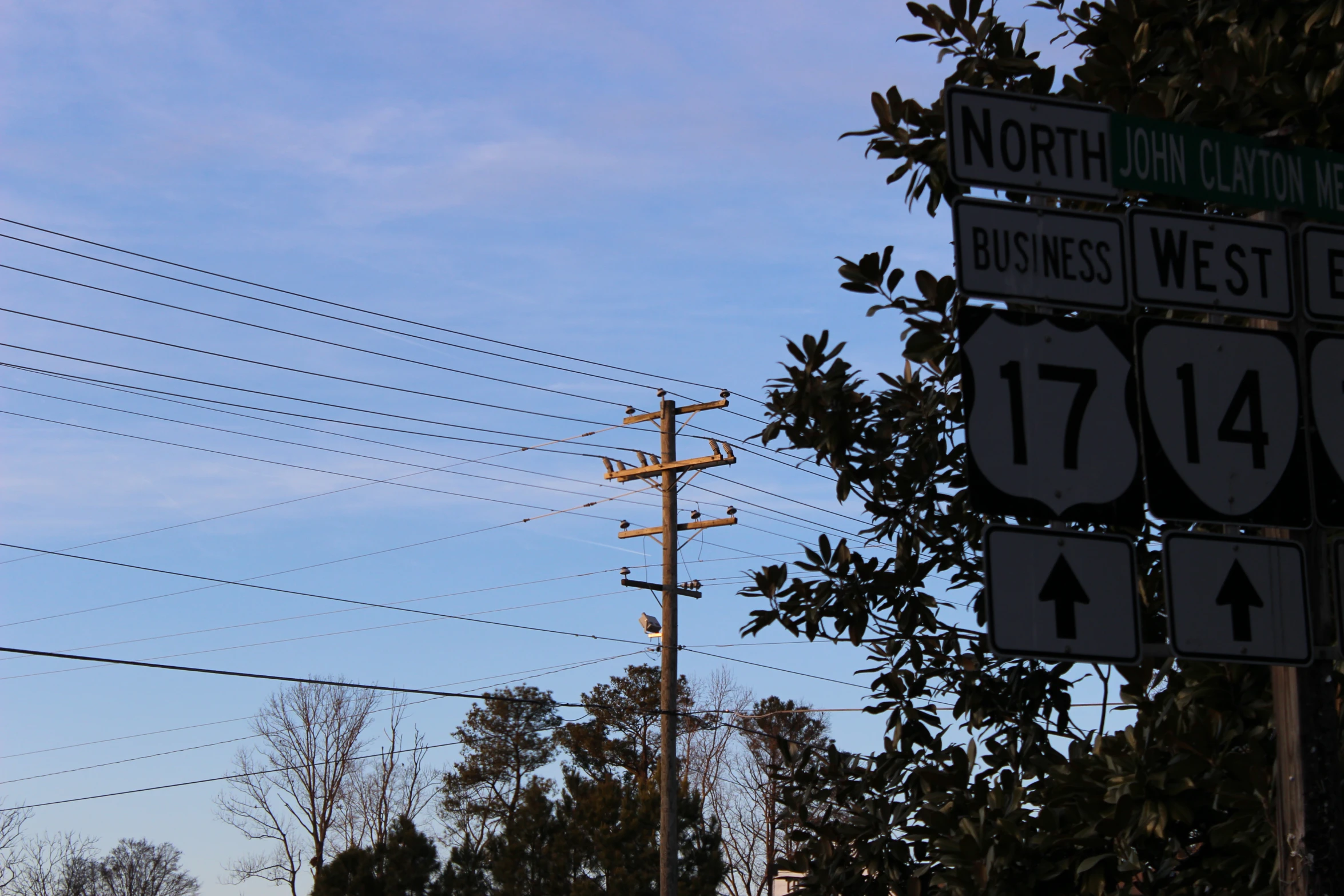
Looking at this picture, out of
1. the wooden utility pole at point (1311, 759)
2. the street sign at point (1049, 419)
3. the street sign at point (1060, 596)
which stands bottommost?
the wooden utility pole at point (1311, 759)

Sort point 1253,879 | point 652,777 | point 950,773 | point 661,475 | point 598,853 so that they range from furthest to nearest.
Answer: point 652,777 < point 598,853 < point 661,475 < point 950,773 < point 1253,879

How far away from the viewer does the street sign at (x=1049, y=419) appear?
373 cm

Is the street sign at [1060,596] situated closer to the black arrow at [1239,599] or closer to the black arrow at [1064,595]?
the black arrow at [1064,595]

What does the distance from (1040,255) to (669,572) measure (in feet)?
67.5

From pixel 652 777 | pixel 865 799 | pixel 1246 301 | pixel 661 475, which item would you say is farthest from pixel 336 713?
pixel 1246 301

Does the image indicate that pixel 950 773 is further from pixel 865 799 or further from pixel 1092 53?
pixel 1092 53

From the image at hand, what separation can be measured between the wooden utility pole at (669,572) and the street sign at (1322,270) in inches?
748

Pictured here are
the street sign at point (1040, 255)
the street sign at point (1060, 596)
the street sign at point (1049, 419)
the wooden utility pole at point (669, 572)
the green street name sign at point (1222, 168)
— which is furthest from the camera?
the wooden utility pole at point (669, 572)

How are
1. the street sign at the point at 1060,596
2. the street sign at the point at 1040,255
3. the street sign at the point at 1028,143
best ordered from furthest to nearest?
the street sign at the point at 1028,143
the street sign at the point at 1040,255
the street sign at the point at 1060,596

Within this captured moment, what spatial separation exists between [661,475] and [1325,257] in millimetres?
21055

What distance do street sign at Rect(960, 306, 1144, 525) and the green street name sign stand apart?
0.64m

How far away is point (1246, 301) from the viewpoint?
4270 millimetres

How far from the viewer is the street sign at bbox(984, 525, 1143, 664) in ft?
11.8

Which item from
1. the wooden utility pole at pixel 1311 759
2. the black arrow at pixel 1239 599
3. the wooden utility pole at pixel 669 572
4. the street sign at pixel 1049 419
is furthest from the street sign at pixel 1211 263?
the wooden utility pole at pixel 669 572
